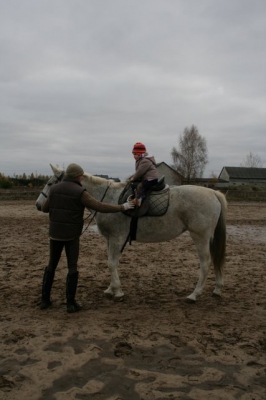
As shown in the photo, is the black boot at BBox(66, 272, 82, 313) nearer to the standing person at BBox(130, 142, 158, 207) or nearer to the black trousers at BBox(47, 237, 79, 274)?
the black trousers at BBox(47, 237, 79, 274)

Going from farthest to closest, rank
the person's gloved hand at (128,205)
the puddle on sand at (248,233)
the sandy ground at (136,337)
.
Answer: the puddle on sand at (248,233) < the person's gloved hand at (128,205) < the sandy ground at (136,337)

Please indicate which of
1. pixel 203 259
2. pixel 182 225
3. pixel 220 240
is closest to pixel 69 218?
pixel 182 225

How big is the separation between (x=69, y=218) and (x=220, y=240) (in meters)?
2.45

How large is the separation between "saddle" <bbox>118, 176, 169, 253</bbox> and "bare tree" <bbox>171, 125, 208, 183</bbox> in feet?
176

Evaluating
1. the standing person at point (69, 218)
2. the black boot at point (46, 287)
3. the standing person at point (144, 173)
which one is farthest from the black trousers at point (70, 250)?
the standing person at point (144, 173)

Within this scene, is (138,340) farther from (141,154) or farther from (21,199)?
(21,199)

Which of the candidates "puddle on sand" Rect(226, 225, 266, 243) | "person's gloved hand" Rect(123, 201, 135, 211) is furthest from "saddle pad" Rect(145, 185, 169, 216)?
"puddle on sand" Rect(226, 225, 266, 243)

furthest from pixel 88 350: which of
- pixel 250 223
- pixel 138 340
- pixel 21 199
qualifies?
pixel 21 199

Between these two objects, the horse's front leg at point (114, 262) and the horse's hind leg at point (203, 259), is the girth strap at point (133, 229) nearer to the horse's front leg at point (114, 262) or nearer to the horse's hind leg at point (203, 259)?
the horse's front leg at point (114, 262)

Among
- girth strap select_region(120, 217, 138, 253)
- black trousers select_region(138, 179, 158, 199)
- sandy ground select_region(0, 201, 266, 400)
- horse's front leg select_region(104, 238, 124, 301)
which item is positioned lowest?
sandy ground select_region(0, 201, 266, 400)

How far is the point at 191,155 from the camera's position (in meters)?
59.2

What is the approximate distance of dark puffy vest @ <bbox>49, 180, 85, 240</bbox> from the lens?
4.54 m

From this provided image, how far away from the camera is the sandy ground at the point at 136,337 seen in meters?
2.85

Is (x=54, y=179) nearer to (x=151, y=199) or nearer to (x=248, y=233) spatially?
(x=151, y=199)
